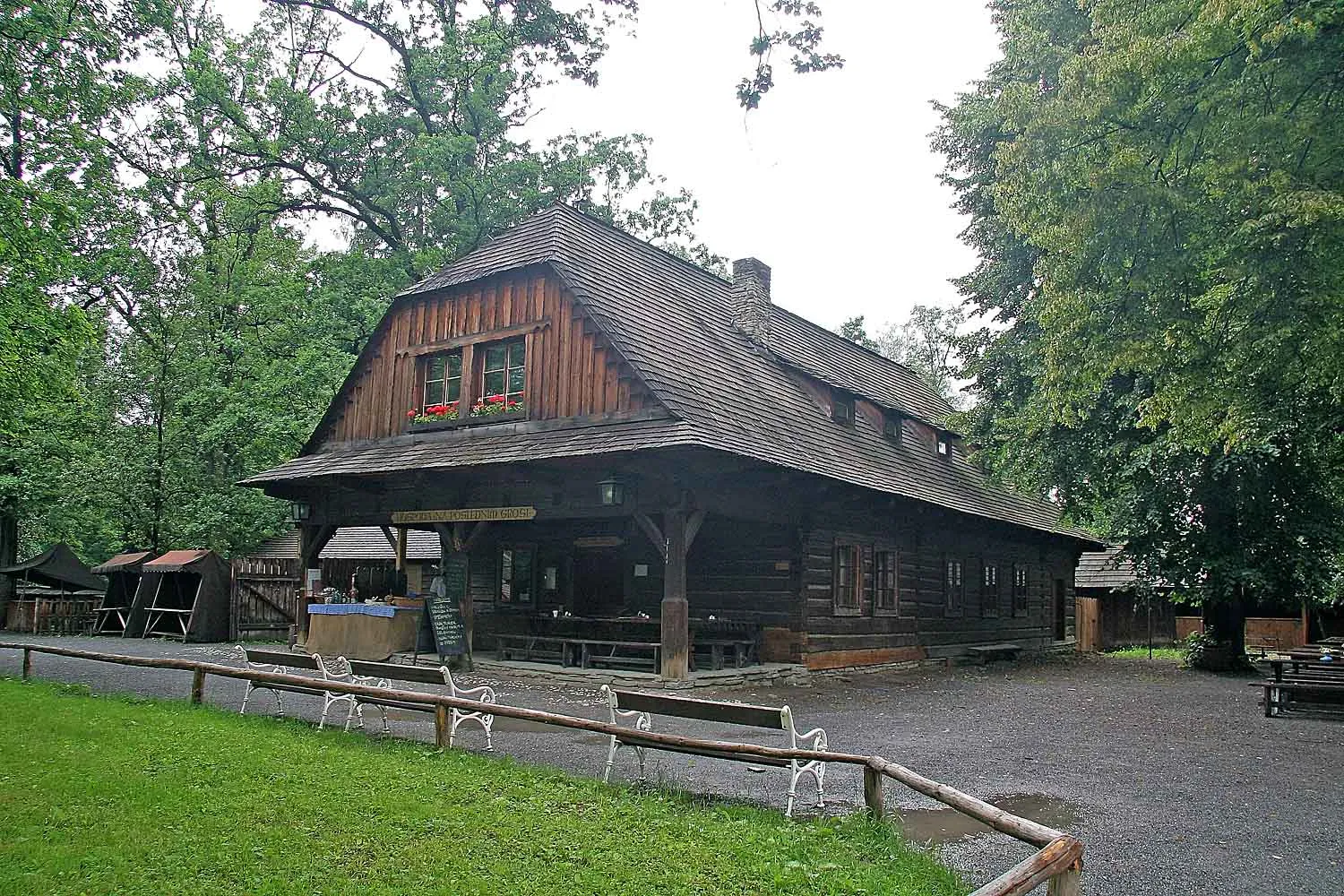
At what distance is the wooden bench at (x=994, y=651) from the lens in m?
23.4

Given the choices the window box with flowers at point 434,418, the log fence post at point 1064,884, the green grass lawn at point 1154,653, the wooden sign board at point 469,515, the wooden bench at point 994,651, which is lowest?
the green grass lawn at point 1154,653

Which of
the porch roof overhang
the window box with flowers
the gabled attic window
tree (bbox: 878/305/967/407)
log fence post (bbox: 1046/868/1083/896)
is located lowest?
log fence post (bbox: 1046/868/1083/896)

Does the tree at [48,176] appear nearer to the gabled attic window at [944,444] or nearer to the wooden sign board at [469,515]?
the wooden sign board at [469,515]

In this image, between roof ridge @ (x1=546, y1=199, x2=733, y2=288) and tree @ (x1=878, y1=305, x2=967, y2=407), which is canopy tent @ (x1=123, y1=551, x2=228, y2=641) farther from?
tree @ (x1=878, y1=305, x2=967, y2=407)

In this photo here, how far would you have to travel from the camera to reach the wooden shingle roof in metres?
15.6

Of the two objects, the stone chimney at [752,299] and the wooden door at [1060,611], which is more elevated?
the stone chimney at [752,299]

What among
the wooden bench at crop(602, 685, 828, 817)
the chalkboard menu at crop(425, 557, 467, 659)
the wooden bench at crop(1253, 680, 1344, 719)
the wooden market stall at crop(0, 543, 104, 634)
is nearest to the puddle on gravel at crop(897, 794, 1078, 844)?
the wooden bench at crop(602, 685, 828, 817)

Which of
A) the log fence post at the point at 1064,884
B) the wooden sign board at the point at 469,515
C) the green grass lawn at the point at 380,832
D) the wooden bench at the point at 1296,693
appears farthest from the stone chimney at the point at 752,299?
the log fence post at the point at 1064,884

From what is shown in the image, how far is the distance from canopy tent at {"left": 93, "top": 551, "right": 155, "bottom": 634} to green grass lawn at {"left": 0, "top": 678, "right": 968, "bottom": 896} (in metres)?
20.0

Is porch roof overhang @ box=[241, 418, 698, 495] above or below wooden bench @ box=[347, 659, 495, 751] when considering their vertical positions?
above

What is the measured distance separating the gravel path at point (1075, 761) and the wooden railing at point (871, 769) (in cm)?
49

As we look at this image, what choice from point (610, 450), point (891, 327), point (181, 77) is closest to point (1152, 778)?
point (610, 450)

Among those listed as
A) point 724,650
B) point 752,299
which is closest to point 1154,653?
point 752,299

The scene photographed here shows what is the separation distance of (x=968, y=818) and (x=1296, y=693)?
9.82 metres
